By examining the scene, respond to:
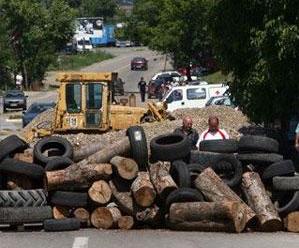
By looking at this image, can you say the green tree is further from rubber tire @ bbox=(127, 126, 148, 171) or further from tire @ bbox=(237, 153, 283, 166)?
rubber tire @ bbox=(127, 126, 148, 171)

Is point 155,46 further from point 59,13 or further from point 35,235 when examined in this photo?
point 35,235

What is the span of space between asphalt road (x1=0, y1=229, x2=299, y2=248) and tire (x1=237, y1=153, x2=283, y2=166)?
157 centimetres

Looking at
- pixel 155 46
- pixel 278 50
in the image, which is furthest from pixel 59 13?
pixel 278 50

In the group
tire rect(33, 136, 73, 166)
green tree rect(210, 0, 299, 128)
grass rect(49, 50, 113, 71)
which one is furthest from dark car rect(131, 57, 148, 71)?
tire rect(33, 136, 73, 166)

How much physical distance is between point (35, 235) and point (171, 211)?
224 centimetres

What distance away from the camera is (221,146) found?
16344mm

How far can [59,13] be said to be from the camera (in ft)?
287

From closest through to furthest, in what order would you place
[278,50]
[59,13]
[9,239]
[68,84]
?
1. [9,239]
2. [278,50]
3. [68,84]
4. [59,13]

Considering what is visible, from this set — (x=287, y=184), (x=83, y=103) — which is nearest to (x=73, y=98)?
(x=83, y=103)

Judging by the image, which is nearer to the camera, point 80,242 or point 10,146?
point 80,242

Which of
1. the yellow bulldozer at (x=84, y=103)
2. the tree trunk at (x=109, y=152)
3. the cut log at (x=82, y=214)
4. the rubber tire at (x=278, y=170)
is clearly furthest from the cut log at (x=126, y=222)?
the yellow bulldozer at (x=84, y=103)

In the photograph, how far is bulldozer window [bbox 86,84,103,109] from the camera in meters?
25.1

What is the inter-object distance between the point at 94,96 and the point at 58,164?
9.46 meters

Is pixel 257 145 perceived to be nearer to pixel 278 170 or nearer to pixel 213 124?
pixel 278 170
